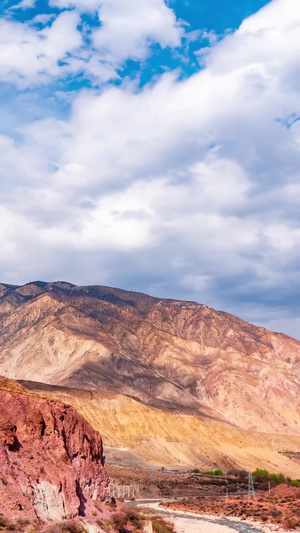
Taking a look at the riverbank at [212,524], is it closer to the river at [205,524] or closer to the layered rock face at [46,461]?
the river at [205,524]

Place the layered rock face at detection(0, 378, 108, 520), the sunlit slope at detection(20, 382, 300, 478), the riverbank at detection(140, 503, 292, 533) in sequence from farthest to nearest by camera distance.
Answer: the sunlit slope at detection(20, 382, 300, 478)
the riverbank at detection(140, 503, 292, 533)
the layered rock face at detection(0, 378, 108, 520)

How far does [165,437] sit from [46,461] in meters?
125

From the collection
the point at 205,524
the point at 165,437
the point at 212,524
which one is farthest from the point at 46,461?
the point at 165,437

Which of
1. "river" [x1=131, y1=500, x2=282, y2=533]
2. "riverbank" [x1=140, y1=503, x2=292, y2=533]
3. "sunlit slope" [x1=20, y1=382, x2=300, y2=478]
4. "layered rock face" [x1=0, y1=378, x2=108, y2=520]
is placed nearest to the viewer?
"layered rock face" [x1=0, y1=378, x2=108, y2=520]

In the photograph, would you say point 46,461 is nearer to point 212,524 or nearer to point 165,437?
point 212,524

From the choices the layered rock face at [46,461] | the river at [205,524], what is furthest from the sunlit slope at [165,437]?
the layered rock face at [46,461]

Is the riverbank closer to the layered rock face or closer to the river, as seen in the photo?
the river

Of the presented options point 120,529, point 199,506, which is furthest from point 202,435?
point 120,529

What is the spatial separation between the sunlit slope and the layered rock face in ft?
295

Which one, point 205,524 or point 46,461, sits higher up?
point 46,461

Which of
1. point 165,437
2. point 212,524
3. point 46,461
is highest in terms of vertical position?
point 165,437

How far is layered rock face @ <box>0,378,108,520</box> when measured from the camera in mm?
31734

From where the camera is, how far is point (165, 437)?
156m

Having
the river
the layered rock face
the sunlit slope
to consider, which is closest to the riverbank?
the river
